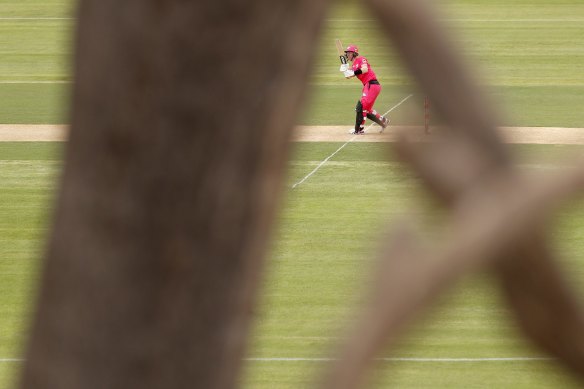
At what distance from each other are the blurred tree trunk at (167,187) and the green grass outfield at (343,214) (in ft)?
0.16

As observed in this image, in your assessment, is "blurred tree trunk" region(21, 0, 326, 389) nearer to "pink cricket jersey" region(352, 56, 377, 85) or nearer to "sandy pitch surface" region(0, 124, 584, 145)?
"sandy pitch surface" region(0, 124, 584, 145)

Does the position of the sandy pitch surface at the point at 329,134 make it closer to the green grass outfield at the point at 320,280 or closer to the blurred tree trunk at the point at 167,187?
the green grass outfield at the point at 320,280

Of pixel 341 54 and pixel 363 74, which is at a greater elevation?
pixel 363 74

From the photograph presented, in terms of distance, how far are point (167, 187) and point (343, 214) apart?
645 inches

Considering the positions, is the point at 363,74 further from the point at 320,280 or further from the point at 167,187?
the point at 167,187

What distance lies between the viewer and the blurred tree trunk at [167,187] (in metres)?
1.36

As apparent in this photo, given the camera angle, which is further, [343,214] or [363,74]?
[363,74]

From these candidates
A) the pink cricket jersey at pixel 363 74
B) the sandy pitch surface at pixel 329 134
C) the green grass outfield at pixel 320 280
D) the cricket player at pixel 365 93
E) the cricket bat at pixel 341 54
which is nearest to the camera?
the green grass outfield at pixel 320 280

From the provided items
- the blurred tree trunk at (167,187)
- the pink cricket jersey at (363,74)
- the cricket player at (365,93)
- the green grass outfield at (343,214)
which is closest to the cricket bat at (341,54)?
the cricket player at (365,93)

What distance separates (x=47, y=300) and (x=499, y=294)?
0.52 metres

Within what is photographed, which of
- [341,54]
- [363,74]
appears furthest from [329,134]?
[341,54]

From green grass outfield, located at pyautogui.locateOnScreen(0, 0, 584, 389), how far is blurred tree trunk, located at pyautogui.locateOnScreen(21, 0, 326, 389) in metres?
0.05

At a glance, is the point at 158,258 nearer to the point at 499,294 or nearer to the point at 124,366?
the point at 124,366

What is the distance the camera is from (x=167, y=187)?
137 centimetres
